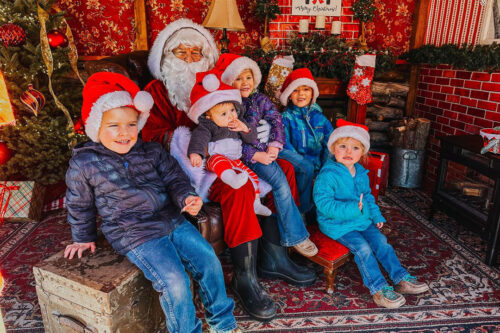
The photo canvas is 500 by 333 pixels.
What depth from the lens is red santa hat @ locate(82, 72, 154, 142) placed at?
1.69 metres

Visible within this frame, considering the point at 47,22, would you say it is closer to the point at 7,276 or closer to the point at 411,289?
the point at 7,276

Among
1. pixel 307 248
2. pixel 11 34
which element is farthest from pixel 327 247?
pixel 11 34

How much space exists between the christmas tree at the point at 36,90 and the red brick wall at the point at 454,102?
4057 mm

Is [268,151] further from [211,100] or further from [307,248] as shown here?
[307,248]

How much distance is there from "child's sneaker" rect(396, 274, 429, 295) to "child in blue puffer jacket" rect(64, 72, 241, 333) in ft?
3.83

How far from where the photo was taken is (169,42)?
8.66 ft

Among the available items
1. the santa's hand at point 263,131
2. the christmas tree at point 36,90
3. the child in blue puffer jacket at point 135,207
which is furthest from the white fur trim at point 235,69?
the christmas tree at point 36,90

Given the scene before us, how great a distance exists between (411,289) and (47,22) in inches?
157

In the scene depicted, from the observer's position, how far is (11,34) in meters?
3.21

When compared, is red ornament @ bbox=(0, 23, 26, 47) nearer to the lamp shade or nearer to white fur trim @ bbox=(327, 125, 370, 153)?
the lamp shade

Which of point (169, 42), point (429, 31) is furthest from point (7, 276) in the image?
point (429, 31)

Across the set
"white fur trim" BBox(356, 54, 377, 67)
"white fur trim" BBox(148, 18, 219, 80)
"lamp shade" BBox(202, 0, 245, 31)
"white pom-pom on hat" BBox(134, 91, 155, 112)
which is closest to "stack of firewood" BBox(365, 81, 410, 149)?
"white fur trim" BBox(356, 54, 377, 67)

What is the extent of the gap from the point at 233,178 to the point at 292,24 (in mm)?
3241

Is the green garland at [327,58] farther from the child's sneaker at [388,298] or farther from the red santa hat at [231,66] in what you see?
the child's sneaker at [388,298]
